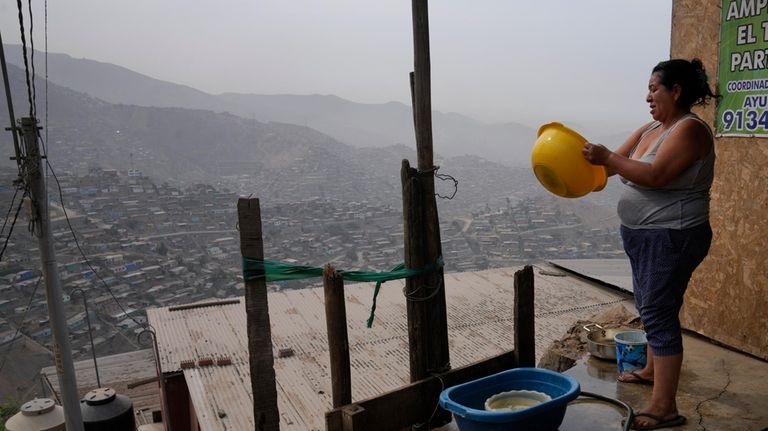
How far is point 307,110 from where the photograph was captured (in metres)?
160

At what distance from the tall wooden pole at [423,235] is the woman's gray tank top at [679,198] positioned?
3.72 feet

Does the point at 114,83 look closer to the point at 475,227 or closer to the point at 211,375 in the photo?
the point at 475,227

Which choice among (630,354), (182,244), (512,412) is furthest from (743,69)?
(182,244)

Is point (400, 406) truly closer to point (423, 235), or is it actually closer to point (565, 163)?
point (423, 235)

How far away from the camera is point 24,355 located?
3550 centimetres

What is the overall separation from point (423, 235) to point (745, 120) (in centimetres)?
246

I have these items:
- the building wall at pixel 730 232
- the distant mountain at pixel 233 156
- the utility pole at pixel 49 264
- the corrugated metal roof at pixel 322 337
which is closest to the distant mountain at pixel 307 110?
the distant mountain at pixel 233 156

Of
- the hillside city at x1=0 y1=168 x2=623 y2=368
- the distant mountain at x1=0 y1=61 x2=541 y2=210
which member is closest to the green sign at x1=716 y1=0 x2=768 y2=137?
the hillside city at x1=0 y1=168 x2=623 y2=368

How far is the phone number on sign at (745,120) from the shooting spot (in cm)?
372

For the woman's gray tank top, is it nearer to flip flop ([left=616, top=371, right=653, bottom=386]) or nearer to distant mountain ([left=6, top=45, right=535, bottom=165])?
flip flop ([left=616, top=371, right=653, bottom=386])

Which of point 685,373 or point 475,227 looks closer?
point 685,373

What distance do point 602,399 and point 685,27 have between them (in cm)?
293

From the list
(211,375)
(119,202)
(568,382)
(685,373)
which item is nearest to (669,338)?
(568,382)

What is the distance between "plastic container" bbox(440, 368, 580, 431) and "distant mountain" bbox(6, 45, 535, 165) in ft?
367
